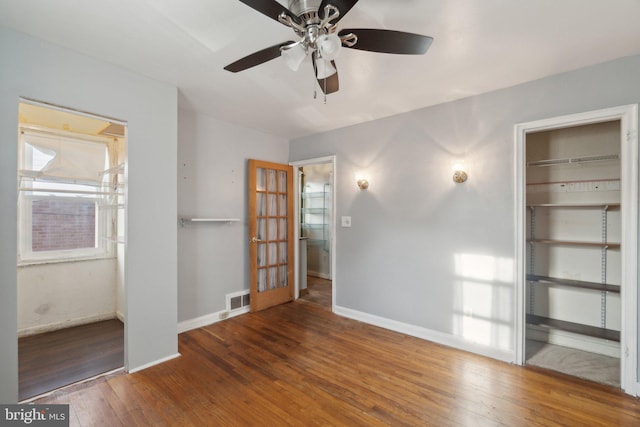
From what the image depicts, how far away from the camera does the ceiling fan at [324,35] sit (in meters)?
1.30

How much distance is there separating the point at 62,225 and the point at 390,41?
4.08 m

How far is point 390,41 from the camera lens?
1463 millimetres

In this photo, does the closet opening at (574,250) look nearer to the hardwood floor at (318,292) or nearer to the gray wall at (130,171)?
the hardwood floor at (318,292)

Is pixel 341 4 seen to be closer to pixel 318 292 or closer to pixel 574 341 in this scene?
pixel 574 341

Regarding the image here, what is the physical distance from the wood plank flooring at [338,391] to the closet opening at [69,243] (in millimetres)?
700

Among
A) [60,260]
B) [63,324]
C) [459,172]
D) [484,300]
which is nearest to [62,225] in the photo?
[60,260]

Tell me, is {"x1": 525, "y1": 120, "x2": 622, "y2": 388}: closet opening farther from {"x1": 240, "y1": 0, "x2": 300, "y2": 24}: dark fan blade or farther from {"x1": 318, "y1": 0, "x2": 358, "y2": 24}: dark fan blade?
{"x1": 240, "y1": 0, "x2": 300, "y2": 24}: dark fan blade

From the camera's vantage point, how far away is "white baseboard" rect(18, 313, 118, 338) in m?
3.03

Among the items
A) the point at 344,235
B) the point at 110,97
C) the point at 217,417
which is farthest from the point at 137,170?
the point at 344,235

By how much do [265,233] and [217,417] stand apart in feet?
8.08

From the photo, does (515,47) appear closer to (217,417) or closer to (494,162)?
(494,162)

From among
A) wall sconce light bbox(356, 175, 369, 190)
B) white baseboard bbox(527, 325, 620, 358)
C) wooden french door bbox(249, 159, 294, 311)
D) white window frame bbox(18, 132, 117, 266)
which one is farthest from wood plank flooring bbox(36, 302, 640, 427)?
wall sconce light bbox(356, 175, 369, 190)

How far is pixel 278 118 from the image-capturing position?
11.5 feet

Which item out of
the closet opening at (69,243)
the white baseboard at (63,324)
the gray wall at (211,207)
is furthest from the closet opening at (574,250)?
the white baseboard at (63,324)
